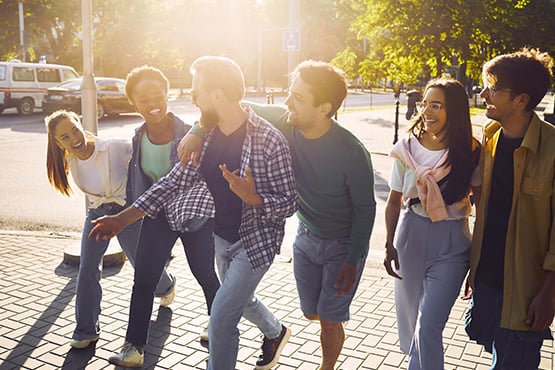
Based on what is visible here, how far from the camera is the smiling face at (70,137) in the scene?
402 centimetres

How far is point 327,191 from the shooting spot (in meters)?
3.25

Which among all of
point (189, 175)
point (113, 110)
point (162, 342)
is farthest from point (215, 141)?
point (113, 110)

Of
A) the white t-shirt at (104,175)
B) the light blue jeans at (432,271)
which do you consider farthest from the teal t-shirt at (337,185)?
the white t-shirt at (104,175)

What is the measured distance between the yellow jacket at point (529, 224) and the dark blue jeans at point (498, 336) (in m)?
0.08

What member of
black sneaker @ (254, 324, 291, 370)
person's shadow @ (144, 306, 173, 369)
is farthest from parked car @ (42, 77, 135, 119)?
black sneaker @ (254, 324, 291, 370)

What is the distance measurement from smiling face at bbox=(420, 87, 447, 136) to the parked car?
19.2m

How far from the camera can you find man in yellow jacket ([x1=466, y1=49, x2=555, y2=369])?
267 centimetres

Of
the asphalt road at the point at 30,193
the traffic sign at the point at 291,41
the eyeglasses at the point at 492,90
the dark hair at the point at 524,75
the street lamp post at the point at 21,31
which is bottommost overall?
the asphalt road at the point at 30,193

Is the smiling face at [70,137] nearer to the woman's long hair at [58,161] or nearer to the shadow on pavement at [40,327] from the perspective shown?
the woman's long hair at [58,161]

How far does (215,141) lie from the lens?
3.21m

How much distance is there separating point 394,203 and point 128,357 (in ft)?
6.52

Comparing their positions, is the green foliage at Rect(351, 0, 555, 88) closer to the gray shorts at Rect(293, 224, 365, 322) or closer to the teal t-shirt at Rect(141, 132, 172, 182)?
the teal t-shirt at Rect(141, 132, 172, 182)

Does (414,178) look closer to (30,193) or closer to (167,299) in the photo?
(167,299)

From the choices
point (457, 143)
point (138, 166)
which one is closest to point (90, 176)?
point (138, 166)
